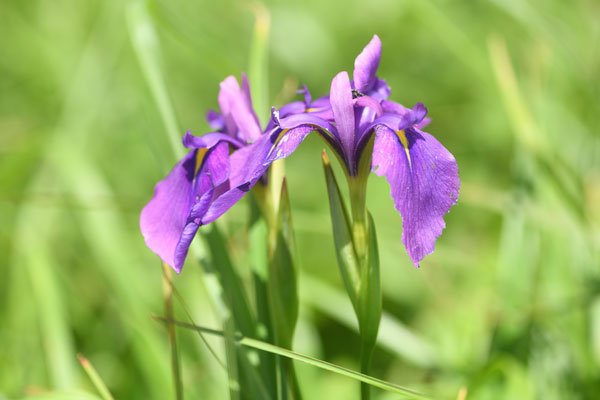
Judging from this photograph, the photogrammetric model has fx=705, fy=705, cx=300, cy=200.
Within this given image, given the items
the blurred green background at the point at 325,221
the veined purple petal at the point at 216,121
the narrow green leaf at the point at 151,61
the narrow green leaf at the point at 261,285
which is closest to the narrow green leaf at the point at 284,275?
the narrow green leaf at the point at 261,285

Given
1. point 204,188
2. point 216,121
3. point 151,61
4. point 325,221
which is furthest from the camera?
point 325,221

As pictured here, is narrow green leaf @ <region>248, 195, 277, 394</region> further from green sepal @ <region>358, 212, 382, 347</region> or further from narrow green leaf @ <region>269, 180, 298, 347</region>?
green sepal @ <region>358, 212, 382, 347</region>

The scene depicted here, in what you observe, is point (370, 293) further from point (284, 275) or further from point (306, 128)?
point (306, 128)

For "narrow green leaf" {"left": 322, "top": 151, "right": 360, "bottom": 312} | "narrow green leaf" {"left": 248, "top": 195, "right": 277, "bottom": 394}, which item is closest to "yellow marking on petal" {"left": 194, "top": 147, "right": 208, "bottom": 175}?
"narrow green leaf" {"left": 248, "top": 195, "right": 277, "bottom": 394}

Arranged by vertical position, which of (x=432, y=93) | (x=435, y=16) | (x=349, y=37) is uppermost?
(x=349, y=37)

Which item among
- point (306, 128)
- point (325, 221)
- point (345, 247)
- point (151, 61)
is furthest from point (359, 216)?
point (325, 221)

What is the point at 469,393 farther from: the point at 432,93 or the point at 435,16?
the point at 432,93

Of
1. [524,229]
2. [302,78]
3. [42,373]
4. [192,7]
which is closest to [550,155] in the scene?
[524,229]

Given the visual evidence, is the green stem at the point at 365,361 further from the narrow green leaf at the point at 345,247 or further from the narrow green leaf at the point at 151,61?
the narrow green leaf at the point at 151,61
